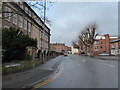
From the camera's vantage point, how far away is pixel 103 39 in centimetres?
8125

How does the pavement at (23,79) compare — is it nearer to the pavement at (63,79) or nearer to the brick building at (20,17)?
the pavement at (63,79)

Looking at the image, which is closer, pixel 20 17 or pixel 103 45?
pixel 20 17

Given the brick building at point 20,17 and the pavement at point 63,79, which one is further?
the brick building at point 20,17

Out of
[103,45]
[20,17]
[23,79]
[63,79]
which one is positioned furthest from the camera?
[103,45]

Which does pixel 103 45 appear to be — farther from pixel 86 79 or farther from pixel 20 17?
pixel 86 79

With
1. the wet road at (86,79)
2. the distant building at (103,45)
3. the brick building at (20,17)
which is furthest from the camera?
the distant building at (103,45)

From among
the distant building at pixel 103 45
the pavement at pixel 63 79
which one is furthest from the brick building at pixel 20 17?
the distant building at pixel 103 45

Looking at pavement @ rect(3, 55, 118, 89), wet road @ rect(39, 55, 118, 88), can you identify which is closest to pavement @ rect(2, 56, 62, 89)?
pavement @ rect(3, 55, 118, 89)

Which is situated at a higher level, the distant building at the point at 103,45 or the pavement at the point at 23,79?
the distant building at the point at 103,45

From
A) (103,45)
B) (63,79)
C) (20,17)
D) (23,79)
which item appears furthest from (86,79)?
(103,45)

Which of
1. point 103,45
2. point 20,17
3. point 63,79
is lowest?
point 63,79

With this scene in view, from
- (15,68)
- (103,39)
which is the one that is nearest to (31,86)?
(15,68)

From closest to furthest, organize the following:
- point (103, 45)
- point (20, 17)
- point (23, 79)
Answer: point (23, 79) < point (20, 17) < point (103, 45)

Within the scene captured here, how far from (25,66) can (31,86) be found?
6.10 meters
